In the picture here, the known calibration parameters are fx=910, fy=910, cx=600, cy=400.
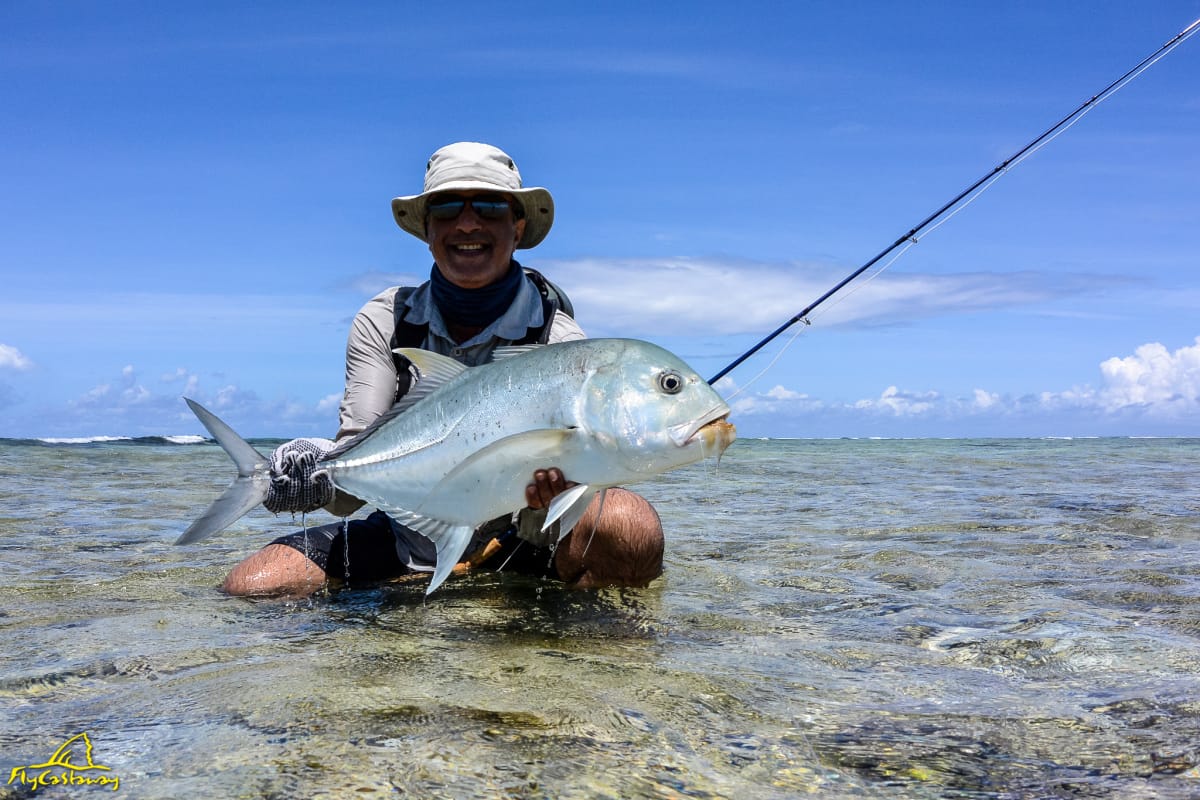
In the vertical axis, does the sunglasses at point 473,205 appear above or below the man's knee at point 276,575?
above

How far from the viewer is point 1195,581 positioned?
13.3ft

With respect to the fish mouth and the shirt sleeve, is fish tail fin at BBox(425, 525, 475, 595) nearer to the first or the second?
the fish mouth

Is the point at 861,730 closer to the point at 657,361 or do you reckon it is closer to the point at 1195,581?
the point at 657,361

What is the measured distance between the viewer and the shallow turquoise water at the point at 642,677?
1815 millimetres

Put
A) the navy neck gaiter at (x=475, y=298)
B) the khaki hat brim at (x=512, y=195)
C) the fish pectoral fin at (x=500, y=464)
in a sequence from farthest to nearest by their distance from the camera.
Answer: the navy neck gaiter at (x=475, y=298)
the khaki hat brim at (x=512, y=195)
the fish pectoral fin at (x=500, y=464)

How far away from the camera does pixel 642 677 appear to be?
245cm

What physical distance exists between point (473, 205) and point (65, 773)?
2.55 m

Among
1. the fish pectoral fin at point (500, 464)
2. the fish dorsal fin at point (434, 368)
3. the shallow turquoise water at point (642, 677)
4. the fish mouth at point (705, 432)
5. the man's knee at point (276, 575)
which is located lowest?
the shallow turquoise water at point (642, 677)

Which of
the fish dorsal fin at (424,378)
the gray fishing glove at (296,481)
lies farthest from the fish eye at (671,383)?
the gray fishing glove at (296,481)

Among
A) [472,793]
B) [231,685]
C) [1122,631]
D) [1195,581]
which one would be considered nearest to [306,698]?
[231,685]

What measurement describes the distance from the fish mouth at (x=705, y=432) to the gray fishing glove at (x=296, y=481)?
1.31m

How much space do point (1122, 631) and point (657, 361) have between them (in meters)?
1.91

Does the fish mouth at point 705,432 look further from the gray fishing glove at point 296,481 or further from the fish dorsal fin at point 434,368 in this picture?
the gray fishing glove at point 296,481

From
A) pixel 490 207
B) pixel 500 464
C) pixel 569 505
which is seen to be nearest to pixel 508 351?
pixel 500 464
